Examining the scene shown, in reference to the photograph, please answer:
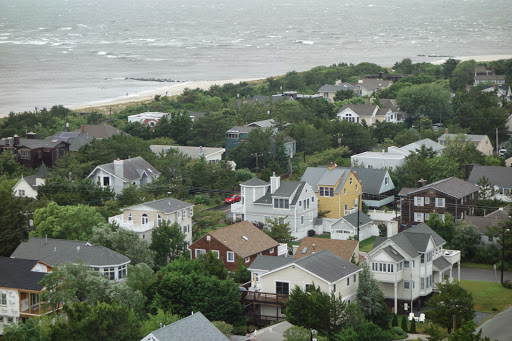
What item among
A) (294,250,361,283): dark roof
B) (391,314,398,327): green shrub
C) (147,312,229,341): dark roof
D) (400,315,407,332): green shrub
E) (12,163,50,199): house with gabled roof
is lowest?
(391,314,398,327): green shrub

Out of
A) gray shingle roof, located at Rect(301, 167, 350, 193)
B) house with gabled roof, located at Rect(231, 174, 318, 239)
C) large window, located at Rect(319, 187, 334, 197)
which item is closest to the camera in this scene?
house with gabled roof, located at Rect(231, 174, 318, 239)

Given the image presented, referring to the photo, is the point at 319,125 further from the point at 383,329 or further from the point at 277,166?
the point at 383,329

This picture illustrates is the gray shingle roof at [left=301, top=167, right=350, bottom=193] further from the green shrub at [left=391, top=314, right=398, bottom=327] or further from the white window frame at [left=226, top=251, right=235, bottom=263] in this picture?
the green shrub at [left=391, top=314, right=398, bottom=327]

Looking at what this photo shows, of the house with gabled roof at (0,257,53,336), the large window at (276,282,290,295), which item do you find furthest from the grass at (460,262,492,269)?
the house with gabled roof at (0,257,53,336)

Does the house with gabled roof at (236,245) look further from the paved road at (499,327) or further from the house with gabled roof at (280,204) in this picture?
the paved road at (499,327)

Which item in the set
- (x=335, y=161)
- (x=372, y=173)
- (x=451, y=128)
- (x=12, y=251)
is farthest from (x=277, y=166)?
(x=12, y=251)

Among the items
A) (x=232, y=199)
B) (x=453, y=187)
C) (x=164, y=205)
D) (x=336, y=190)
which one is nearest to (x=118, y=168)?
(x=232, y=199)
